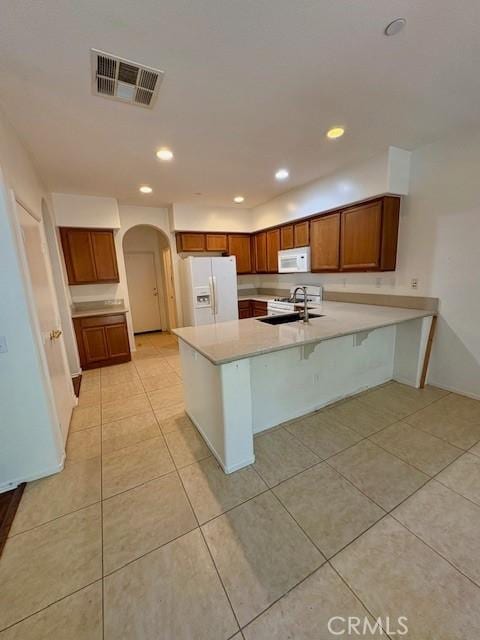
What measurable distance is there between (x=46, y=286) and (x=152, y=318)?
13.4 feet

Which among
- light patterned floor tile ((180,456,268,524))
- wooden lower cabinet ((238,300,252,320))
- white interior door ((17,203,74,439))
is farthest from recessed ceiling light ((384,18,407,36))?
wooden lower cabinet ((238,300,252,320))

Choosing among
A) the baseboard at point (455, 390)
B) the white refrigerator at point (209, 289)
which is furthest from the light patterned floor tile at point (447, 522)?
the white refrigerator at point (209, 289)

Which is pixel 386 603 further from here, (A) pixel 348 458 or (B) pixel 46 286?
(B) pixel 46 286

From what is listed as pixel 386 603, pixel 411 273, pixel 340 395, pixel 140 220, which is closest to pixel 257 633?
pixel 386 603

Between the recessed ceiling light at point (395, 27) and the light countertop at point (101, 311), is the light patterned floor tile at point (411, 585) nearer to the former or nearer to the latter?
the recessed ceiling light at point (395, 27)

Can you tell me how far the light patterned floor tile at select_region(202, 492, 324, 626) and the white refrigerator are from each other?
11.1 feet

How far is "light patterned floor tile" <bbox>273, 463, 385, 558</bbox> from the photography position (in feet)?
4.70

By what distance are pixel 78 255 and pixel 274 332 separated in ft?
11.8

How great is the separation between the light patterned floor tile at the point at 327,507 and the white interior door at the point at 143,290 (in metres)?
5.46

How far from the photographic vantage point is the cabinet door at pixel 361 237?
9.95 ft

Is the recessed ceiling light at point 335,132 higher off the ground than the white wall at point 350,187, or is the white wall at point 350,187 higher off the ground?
the recessed ceiling light at point 335,132

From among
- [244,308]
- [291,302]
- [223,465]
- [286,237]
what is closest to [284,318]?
[291,302]

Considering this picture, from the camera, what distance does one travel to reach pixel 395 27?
1353 mm

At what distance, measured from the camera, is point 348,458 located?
1.99m
